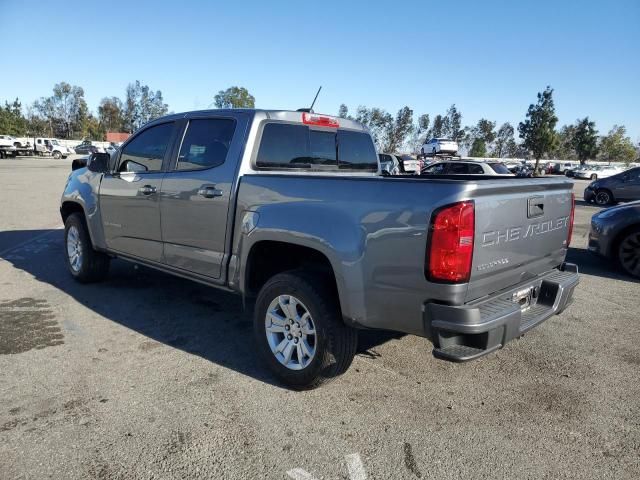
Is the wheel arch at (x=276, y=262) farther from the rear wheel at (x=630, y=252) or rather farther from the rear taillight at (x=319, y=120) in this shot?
the rear wheel at (x=630, y=252)

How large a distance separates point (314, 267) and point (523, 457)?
1.73 metres

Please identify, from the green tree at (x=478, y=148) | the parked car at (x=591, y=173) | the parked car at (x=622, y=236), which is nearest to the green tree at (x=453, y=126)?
the green tree at (x=478, y=148)

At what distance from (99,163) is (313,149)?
8.01 ft

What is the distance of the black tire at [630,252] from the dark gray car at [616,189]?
A: 1016 cm

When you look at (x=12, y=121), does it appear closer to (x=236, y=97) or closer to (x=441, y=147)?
(x=236, y=97)

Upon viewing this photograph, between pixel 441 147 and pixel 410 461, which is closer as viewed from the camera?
pixel 410 461

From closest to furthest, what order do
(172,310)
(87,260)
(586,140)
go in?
(172,310), (87,260), (586,140)

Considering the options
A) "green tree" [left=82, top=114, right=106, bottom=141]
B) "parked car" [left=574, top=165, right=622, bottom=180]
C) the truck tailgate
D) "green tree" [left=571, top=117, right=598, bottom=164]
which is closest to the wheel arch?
the truck tailgate

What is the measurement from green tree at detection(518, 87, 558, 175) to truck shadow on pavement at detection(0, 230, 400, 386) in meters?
56.7

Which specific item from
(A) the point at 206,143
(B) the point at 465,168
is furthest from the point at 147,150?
(B) the point at 465,168

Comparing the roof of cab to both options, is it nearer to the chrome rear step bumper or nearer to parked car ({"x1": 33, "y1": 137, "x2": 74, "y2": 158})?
the chrome rear step bumper

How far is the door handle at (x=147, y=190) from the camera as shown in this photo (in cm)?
445

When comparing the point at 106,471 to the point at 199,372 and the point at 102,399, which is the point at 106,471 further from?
the point at 199,372

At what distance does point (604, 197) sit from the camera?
56.6ft
